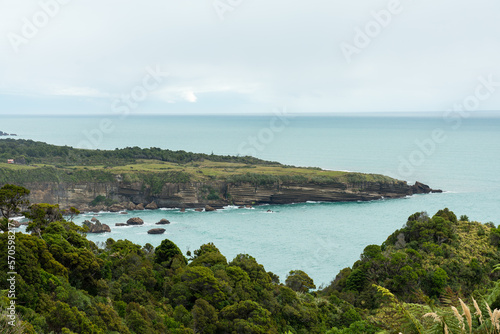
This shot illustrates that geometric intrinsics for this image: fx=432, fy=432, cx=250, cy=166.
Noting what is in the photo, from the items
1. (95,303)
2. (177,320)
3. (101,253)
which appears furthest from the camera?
(101,253)

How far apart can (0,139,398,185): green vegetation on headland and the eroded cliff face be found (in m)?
1.10

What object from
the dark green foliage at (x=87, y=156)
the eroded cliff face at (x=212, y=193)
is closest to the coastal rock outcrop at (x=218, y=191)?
the eroded cliff face at (x=212, y=193)

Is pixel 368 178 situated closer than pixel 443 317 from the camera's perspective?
No

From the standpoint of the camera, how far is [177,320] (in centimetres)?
2119

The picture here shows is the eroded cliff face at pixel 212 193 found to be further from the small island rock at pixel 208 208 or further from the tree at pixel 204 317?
the tree at pixel 204 317

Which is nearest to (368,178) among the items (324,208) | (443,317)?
(324,208)

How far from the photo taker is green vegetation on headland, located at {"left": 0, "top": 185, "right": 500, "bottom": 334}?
1673 cm

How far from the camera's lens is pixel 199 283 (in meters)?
24.6

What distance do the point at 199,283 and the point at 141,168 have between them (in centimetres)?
6388

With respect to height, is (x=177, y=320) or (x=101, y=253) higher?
(x=101, y=253)

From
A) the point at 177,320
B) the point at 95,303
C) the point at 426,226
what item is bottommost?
the point at 177,320

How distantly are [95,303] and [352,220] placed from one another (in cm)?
5225

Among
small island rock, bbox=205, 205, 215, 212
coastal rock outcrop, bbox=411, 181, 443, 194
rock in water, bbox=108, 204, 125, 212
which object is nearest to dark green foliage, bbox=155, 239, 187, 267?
small island rock, bbox=205, 205, 215, 212

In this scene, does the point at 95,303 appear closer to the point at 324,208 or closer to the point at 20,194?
the point at 20,194
